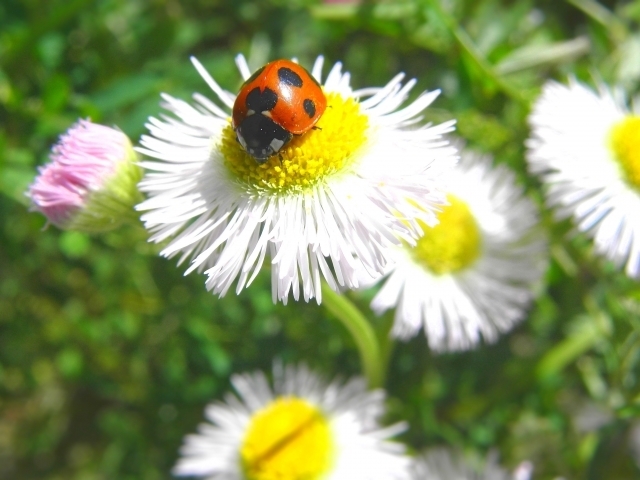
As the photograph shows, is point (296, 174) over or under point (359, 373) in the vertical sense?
over

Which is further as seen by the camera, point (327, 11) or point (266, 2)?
point (266, 2)

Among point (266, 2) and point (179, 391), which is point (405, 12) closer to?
point (266, 2)

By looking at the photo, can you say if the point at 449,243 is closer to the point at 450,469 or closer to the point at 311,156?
the point at 311,156

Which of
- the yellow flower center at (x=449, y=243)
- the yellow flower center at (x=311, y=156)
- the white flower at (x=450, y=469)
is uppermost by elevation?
the yellow flower center at (x=311, y=156)

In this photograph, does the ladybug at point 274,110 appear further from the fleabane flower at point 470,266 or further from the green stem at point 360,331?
the fleabane flower at point 470,266

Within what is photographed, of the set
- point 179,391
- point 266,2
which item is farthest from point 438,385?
point 266,2

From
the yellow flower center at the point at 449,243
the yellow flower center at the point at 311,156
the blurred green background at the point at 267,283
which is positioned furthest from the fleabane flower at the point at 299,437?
the yellow flower center at the point at 311,156

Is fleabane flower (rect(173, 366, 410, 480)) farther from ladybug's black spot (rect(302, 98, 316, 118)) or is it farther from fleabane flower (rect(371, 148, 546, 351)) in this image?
ladybug's black spot (rect(302, 98, 316, 118))

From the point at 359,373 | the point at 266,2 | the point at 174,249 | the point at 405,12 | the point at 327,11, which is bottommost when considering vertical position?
the point at 359,373

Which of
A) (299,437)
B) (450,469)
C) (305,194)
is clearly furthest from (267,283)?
(305,194)
